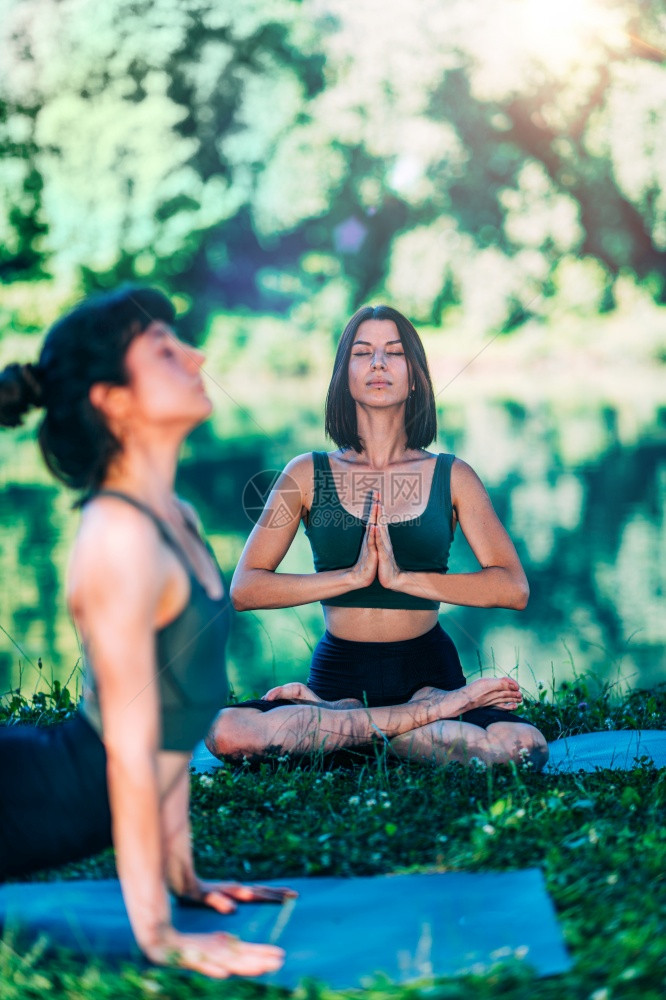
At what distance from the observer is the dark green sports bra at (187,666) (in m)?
1.86

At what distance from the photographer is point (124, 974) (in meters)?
1.86

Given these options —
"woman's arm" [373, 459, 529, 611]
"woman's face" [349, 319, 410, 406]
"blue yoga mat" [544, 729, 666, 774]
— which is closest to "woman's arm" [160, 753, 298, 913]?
"woman's arm" [373, 459, 529, 611]

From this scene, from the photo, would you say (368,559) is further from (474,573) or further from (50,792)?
(50,792)

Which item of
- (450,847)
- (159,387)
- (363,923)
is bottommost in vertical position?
(363,923)

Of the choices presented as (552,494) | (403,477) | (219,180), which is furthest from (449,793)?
(219,180)

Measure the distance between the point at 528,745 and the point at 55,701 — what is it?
1714 mm

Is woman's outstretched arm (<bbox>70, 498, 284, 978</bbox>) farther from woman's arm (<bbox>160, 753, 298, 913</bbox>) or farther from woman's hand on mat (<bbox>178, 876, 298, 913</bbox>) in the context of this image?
woman's hand on mat (<bbox>178, 876, 298, 913</bbox>)

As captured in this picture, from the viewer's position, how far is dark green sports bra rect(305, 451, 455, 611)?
3.19 meters

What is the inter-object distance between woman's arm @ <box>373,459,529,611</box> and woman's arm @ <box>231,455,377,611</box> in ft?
0.57

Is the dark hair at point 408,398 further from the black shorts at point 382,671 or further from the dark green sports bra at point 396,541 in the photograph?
the black shorts at point 382,671

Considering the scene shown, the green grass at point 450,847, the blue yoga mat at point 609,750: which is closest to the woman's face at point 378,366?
the green grass at point 450,847

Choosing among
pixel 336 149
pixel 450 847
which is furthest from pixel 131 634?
pixel 336 149

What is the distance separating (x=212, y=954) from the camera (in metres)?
1.83

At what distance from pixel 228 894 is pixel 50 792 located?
0.39 m
